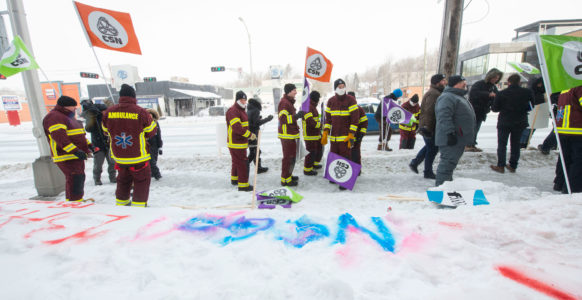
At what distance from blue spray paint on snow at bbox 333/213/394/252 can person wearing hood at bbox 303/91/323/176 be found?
11.0 ft

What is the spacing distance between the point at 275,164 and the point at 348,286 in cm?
526

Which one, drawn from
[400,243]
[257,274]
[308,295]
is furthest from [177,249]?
[400,243]

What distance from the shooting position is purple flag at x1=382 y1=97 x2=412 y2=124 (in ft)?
22.4

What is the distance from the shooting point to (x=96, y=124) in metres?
5.04

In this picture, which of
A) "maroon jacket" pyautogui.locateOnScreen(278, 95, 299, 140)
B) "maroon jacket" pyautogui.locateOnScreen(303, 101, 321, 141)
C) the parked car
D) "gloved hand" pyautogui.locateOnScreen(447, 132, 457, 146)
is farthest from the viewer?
the parked car

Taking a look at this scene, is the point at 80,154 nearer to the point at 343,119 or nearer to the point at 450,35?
the point at 343,119

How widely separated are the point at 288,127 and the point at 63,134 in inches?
134

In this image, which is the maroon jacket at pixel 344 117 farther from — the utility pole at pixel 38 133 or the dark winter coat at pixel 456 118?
the utility pole at pixel 38 133

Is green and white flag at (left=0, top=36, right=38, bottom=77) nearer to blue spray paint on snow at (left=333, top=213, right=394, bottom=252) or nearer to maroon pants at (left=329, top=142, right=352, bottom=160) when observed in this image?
maroon pants at (left=329, top=142, right=352, bottom=160)

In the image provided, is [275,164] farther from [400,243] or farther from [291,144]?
[400,243]

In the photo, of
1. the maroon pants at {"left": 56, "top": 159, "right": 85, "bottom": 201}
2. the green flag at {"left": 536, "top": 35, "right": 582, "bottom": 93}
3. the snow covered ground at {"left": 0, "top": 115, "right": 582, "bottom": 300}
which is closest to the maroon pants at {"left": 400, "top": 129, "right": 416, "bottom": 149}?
the green flag at {"left": 536, "top": 35, "right": 582, "bottom": 93}

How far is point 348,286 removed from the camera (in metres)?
1.38

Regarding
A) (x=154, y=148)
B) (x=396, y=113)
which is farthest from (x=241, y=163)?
(x=396, y=113)

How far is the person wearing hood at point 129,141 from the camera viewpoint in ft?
10.7
